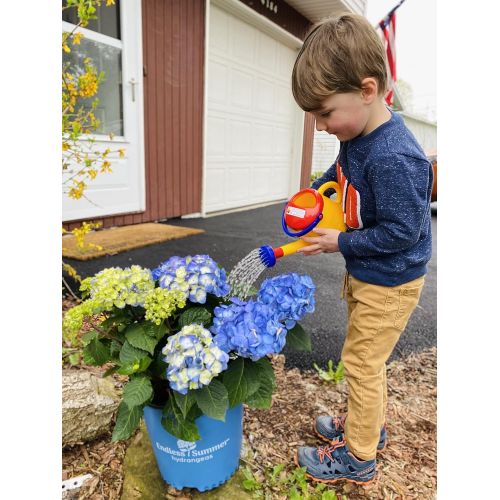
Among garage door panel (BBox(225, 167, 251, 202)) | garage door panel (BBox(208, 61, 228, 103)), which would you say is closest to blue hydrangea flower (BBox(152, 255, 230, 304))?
garage door panel (BBox(208, 61, 228, 103))

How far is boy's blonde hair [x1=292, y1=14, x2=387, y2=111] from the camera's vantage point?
1062mm

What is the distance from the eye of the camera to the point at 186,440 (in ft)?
3.37

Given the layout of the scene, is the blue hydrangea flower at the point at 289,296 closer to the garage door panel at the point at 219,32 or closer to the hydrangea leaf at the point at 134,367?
the hydrangea leaf at the point at 134,367

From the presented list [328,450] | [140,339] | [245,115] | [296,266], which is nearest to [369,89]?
[140,339]

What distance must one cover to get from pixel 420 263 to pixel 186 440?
84cm

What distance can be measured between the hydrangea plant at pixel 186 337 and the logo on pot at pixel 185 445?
104 mm

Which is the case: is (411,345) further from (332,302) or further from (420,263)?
(420,263)

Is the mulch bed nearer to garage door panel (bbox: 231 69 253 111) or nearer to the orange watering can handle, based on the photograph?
the orange watering can handle

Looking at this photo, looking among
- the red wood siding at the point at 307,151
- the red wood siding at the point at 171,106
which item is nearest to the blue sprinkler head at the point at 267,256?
the red wood siding at the point at 171,106

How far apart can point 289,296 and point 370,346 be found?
35 centimetres

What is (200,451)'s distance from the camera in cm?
114

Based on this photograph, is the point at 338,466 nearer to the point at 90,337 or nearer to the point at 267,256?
the point at 267,256

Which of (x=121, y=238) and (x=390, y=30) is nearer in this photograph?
(x=121, y=238)

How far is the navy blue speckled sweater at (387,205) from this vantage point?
3.42ft
